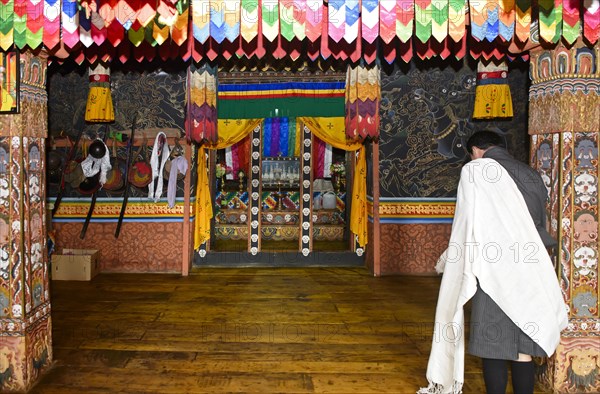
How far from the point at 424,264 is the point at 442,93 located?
2091mm

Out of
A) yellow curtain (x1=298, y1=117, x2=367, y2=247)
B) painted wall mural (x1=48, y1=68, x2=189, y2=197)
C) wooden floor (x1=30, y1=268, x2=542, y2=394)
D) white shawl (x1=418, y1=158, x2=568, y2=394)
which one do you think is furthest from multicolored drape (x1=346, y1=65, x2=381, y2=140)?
white shawl (x1=418, y1=158, x2=568, y2=394)

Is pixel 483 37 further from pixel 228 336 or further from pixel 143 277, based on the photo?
pixel 143 277

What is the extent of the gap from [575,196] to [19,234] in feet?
10.8

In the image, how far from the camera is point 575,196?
288 cm

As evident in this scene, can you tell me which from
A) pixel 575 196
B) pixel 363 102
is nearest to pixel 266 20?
pixel 575 196

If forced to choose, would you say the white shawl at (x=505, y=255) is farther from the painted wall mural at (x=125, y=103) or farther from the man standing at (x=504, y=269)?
the painted wall mural at (x=125, y=103)

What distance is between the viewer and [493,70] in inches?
205

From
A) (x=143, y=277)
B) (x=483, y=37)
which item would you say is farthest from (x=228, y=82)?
(x=483, y=37)

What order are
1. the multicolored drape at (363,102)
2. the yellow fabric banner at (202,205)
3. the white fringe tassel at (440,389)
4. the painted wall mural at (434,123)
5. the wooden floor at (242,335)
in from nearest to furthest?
the white fringe tassel at (440,389) → the wooden floor at (242,335) → the multicolored drape at (363,102) → the painted wall mural at (434,123) → the yellow fabric banner at (202,205)

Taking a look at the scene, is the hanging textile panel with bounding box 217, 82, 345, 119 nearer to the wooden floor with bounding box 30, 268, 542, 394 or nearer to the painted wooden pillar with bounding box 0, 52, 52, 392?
the wooden floor with bounding box 30, 268, 542, 394

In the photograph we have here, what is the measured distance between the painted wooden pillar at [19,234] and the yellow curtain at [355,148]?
12.4 ft

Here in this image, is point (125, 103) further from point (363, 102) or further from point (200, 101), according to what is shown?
point (363, 102)

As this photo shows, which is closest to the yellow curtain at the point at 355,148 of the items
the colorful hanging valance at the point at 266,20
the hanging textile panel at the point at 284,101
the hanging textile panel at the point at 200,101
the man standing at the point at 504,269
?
the hanging textile panel at the point at 284,101

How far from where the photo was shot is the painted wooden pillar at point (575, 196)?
2.83 meters
